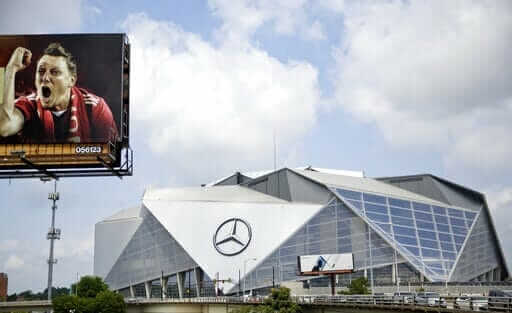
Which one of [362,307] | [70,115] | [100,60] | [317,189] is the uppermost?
[317,189]

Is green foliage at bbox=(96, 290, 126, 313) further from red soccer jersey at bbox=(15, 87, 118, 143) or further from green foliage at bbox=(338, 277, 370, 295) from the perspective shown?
red soccer jersey at bbox=(15, 87, 118, 143)

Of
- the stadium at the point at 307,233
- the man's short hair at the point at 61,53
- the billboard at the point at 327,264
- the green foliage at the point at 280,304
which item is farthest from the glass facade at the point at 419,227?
the man's short hair at the point at 61,53

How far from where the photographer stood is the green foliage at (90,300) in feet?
330

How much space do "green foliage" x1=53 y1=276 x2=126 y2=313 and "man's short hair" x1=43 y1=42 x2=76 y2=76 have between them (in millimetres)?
79444

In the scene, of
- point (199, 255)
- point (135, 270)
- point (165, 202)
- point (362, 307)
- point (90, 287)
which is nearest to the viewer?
point (362, 307)

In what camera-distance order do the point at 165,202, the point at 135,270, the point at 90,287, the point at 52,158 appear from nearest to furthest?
the point at 52,158
the point at 90,287
the point at 165,202
the point at 135,270

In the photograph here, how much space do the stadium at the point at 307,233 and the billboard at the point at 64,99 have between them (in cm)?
8511

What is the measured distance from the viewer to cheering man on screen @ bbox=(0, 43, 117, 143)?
2666 cm

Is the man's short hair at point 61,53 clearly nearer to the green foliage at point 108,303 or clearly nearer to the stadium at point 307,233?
the green foliage at point 108,303

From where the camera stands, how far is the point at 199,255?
12344 centimetres

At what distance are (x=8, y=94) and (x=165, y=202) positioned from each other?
105858 mm

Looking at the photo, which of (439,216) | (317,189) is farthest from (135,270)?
(439,216)

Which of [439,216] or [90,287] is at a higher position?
[439,216]

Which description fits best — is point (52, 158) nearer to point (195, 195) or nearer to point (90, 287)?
point (90, 287)
